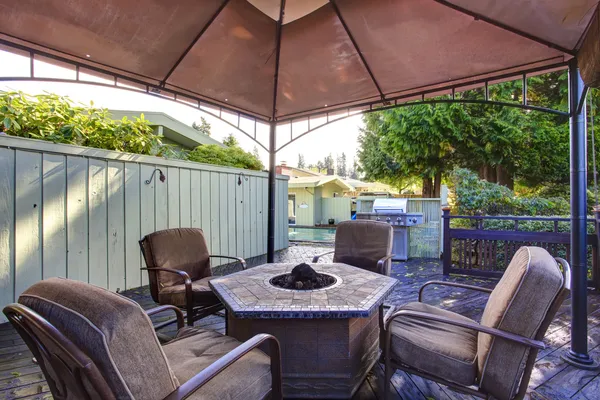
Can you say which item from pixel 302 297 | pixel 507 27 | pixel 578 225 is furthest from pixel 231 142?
pixel 578 225

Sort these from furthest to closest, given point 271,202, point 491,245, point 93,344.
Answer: point 491,245 → point 271,202 → point 93,344

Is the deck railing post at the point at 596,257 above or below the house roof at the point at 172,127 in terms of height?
below

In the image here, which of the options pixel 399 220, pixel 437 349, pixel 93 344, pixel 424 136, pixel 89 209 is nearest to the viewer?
pixel 93 344

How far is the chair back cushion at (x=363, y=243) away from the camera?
3.38 m

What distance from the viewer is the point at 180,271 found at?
2621 millimetres

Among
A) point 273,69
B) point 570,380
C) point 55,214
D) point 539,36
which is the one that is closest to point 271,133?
point 273,69

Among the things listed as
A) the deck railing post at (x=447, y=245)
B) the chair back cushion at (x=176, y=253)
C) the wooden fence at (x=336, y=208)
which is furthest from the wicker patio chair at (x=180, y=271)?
the wooden fence at (x=336, y=208)

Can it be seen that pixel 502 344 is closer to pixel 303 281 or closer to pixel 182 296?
pixel 303 281

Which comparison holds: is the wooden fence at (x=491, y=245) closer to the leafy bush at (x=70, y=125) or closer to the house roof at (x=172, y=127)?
the leafy bush at (x=70, y=125)

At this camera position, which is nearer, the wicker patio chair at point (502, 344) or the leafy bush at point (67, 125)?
the wicker patio chair at point (502, 344)

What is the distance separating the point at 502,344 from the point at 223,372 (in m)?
1.31

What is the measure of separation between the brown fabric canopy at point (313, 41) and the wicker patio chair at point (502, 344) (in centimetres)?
116

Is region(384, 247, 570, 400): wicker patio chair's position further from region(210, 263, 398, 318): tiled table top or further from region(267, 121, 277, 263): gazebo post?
region(267, 121, 277, 263): gazebo post

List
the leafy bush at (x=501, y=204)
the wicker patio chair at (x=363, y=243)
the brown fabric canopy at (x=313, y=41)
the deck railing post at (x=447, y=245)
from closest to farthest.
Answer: the brown fabric canopy at (x=313, y=41), the wicker patio chair at (x=363, y=243), the deck railing post at (x=447, y=245), the leafy bush at (x=501, y=204)
